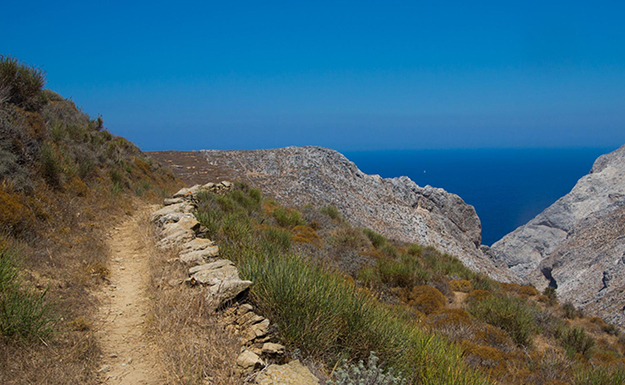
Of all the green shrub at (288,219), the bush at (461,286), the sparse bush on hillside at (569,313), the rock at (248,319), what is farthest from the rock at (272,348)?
the sparse bush on hillside at (569,313)

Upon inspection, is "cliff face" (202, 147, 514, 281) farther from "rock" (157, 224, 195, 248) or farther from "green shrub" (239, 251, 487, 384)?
"green shrub" (239, 251, 487, 384)

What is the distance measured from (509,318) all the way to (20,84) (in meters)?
13.5

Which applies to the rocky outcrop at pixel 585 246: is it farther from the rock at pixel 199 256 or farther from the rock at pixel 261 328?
the rock at pixel 261 328

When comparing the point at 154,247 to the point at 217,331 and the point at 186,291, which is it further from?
the point at 217,331

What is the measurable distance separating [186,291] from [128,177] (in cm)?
970

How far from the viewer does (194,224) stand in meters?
7.18

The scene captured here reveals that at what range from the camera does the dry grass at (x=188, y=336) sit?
307 centimetres

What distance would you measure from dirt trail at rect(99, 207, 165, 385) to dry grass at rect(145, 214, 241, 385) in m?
0.15

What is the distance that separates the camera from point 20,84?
941 centimetres

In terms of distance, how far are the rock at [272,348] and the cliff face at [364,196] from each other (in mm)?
18613

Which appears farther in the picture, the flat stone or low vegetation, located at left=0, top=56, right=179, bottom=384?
the flat stone

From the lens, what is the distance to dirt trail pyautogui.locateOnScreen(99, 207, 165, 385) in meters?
3.28

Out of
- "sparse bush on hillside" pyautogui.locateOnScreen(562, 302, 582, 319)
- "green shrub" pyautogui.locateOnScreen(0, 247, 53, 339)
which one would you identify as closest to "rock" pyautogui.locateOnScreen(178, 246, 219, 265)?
"green shrub" pyautogui.locateOnScreen(0, 247, 53, 339)

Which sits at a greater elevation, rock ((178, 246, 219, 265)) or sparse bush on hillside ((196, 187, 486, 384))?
rock ((178, 246, 219, 265))
